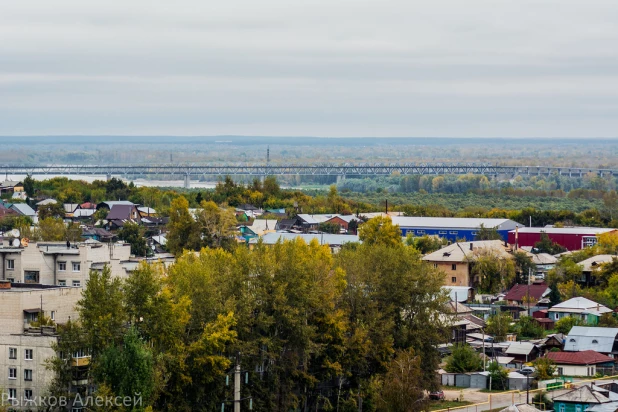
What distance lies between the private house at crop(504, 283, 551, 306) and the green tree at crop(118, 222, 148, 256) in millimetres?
17090

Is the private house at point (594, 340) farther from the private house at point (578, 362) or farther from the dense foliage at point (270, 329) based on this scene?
the dense foliage at point (270, 329)

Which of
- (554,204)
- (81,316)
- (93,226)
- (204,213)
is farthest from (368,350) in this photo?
(554,204)

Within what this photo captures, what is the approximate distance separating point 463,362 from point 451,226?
44.3m

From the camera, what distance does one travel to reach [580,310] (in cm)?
5372

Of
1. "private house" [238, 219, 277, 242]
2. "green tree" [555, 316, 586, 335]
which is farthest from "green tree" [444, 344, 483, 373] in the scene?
"private house" [238, 219, 277, 242]

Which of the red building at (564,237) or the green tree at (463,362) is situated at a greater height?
the red building at (564,237)

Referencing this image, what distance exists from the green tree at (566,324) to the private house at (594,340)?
7.80 feet

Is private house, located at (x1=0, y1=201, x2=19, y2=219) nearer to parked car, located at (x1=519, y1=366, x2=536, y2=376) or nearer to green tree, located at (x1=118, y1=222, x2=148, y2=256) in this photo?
green tree, located at (x1=118, y1=222, x2=148, y2=256)

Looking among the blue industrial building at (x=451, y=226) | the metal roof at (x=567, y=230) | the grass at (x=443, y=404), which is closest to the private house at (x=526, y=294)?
the grass at (x=443, y=404)

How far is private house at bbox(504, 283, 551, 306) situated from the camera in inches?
2333

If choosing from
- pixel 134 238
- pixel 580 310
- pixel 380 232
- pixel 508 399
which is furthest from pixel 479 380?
pixel 134 238

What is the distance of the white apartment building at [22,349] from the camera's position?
3084cm

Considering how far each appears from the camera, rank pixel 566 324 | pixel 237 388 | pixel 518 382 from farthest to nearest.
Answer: pixel 566 324, pixel 518 382, pixel 237 388

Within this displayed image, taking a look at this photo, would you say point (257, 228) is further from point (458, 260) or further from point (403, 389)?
point (403, 389)
